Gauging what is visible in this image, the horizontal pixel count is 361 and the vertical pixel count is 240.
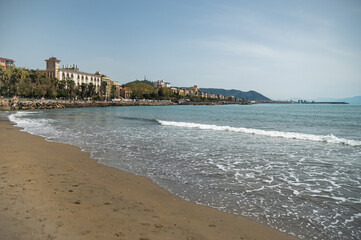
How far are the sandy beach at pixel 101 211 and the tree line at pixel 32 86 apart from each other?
7751cm

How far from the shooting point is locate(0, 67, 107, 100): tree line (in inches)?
2771

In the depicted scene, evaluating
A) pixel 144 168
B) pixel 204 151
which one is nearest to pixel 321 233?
pixel 144 168

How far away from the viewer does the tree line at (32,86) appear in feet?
231

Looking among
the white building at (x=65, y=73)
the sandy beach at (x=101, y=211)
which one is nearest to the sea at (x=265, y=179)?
the sandy beach at (x=101, y=211)

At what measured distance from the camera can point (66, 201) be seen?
5.23 m

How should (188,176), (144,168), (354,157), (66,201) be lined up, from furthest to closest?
(354,157) → (144,168) → (188,176) → (66,201)

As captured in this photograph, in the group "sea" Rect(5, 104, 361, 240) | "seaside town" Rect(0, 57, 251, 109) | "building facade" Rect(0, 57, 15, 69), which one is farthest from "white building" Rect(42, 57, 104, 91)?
"sea" Rect(5, 104, 361, 240)

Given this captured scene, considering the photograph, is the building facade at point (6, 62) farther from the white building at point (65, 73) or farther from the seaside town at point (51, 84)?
the white building at point (65, 73)

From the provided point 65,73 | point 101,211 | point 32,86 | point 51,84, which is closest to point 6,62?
point 65,73

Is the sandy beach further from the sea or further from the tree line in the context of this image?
the tree line

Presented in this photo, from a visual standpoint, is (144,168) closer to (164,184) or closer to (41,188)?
(164,184)

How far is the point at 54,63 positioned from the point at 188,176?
112947 mm

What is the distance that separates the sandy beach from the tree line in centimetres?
7751

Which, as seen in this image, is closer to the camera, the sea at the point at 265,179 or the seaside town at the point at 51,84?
the sea at the point at 265,179
